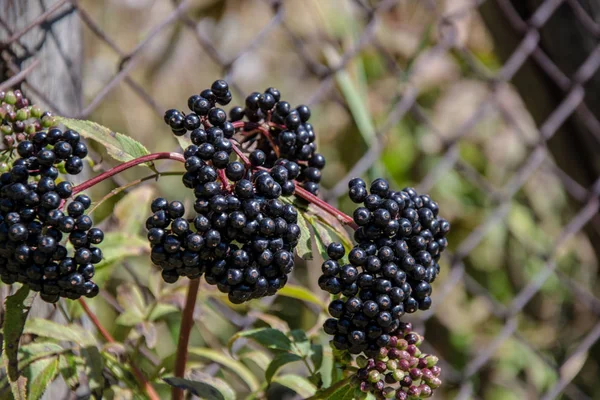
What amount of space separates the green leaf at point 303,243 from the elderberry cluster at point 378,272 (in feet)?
0.06

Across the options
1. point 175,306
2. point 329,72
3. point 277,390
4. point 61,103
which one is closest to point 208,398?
point 175,306

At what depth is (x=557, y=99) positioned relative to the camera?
1.72 metres

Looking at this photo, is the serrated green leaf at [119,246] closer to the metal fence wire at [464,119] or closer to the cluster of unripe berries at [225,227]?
the cluster of unripe berries at [225,227]

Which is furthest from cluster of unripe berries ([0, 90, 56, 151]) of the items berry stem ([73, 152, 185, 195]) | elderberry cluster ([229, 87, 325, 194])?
elderberry cluster ([229, 87, 325, 194])

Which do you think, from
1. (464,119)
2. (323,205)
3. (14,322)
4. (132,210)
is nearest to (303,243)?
(323,205)

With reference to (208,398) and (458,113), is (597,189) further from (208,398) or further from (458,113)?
(208,398)

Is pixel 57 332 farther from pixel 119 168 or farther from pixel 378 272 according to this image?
pixel 378 272

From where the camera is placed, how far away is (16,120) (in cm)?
71

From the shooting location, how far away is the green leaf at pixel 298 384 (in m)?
0.92

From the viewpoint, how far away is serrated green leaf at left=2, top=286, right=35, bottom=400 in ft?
2.28

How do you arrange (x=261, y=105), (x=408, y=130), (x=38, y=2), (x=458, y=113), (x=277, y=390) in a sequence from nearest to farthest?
(x=261, y=105) → (x=38, y=2) → (x=277, y=390) → (x=408, y=130) → (x=458, y=113)

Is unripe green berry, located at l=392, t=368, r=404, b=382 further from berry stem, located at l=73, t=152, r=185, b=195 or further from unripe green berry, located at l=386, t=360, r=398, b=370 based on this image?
berry stem, located at l=73, t=152, r=185, b=195

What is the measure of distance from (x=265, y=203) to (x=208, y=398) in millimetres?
261

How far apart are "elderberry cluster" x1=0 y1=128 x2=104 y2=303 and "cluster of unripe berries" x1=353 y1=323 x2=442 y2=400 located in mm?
284
